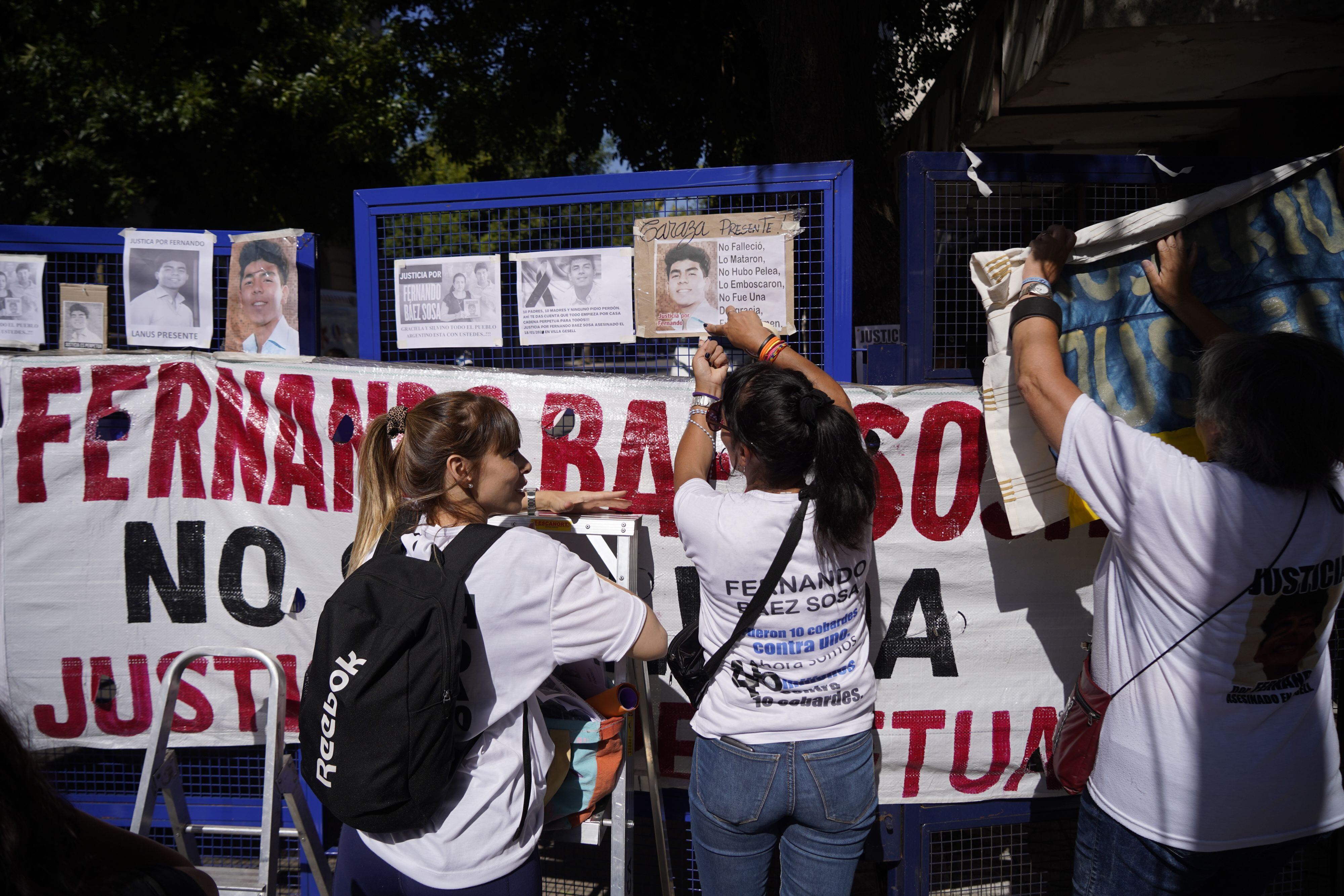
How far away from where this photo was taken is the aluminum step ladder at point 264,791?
114 inches

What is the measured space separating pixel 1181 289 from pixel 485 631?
248 centimetres

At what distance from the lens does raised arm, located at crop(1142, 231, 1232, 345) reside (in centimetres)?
286

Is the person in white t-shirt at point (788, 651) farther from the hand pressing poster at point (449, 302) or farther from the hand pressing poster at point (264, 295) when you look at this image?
the hand pressing poster at point (264, 295)

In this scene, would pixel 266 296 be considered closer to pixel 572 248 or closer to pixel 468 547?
pixel 572 248

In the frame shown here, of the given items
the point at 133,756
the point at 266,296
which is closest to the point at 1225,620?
the point at 266,296

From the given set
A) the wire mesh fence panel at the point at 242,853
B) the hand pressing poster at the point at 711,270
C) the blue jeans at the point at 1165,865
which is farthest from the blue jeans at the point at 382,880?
the hand pressing poster at the point at 711,270

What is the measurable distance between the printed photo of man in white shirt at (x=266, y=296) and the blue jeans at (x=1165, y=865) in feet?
11.0

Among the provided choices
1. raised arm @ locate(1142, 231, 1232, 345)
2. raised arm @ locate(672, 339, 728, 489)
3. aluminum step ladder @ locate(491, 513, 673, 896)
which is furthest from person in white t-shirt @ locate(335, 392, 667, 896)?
raised arm @ locate(1142, 231, 1232, 345)

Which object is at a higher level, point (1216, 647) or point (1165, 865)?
point (1216, 647)

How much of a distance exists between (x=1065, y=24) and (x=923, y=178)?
→ 141cm

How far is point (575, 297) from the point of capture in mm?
3408

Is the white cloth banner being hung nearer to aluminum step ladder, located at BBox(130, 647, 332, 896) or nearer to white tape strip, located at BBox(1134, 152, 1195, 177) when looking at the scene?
white tape strip, located at BBox(1134, 152, 1195, 177)

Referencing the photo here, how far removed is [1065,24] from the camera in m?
3.87

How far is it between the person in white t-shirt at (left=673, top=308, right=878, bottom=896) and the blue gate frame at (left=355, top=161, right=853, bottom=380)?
103 centimetres
